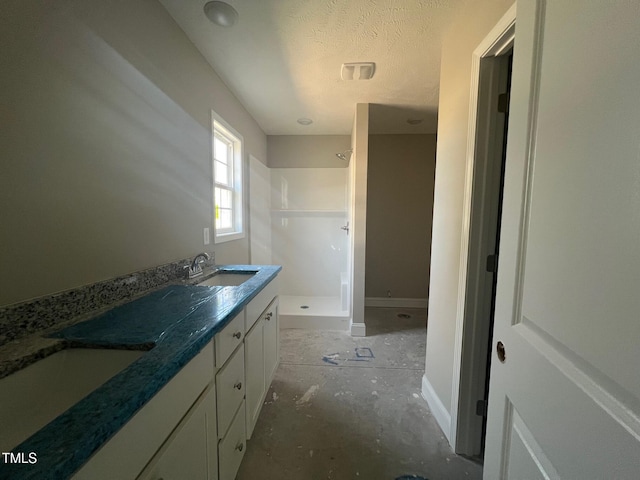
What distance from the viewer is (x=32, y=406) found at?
2.13 ft

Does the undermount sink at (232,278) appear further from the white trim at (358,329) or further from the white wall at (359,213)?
the white trim at (358,329)

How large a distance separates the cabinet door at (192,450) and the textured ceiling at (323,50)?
1.95 metres

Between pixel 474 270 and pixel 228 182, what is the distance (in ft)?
7.65

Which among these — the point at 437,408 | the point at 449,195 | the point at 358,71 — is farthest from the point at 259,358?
the point at 358,71

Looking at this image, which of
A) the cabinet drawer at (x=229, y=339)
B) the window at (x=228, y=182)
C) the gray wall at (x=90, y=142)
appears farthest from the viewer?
the window at (x=228, y=182)

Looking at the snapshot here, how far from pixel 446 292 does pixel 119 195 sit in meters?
1.82

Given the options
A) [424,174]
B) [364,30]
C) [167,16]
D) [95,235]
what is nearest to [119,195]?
[95,235]

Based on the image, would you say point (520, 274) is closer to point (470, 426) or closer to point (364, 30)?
point (470, 426)

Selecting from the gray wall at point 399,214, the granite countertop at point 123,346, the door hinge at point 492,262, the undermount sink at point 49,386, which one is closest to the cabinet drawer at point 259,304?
the granite countertop at point 123,346

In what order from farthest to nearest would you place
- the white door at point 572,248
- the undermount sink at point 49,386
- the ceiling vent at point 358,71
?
the ceiling vent at point 358,71, the undermount sink at point 49,386, the white door at point 572,248

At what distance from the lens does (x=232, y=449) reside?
1107 mm

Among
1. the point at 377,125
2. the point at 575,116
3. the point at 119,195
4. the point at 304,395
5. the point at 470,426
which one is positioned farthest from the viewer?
the point at 377,125

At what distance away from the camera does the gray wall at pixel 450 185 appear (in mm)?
1280

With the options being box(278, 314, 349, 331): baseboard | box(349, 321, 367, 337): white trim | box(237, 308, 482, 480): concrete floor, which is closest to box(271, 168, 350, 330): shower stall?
box(278, 314, 349, 331): baseboard
